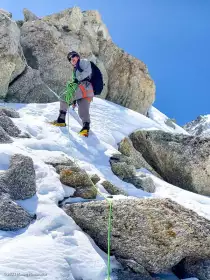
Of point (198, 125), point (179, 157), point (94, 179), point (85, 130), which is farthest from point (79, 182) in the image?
point (198, 125)

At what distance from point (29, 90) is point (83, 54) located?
12.2m

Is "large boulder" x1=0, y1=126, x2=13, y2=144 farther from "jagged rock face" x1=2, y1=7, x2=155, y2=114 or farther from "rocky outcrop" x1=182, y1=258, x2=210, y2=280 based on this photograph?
"jagged rock face" x1=2, y1=7, x2=155, y2=114

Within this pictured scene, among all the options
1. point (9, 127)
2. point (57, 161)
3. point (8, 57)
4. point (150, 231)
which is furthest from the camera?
point (8, 57)

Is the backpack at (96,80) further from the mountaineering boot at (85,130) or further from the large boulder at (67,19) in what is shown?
the large boulder at (67,19)

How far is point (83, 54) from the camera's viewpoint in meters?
33.7

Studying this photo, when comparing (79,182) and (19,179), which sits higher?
(79,182)

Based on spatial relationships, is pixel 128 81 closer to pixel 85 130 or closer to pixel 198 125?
pixel 85 130

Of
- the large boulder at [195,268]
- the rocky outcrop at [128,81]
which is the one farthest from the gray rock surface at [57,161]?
the rocky outcrop at [128,81]

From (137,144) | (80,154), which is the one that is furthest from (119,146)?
(80,154)

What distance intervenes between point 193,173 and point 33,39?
55.6ft

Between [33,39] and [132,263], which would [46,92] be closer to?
[33,39]

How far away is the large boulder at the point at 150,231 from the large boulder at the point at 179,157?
8454mm

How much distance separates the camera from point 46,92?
23.8m

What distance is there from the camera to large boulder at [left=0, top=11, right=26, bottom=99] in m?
21.7
